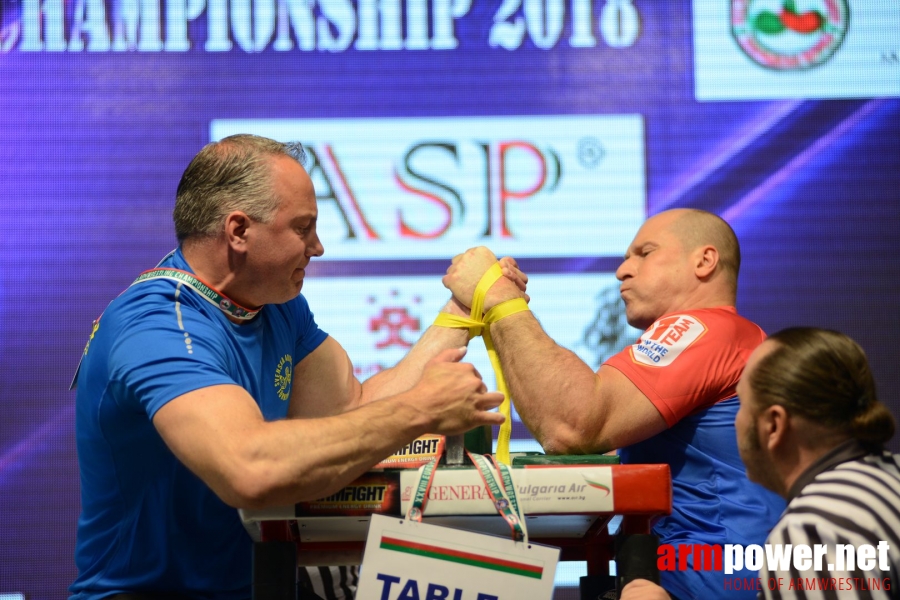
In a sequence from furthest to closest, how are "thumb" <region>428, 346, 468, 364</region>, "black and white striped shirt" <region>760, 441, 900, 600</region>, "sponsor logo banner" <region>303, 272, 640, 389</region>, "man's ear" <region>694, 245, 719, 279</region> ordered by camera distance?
"sponsor logo banner" <region>303, 272, 640, 389</region>, "man's ear" <region>694, 245, 719, 279</region>, "thumb" <region>428, 346, 468, 364</region>, "black and white striped shirt" <region>760, 441, 900, 600</region>

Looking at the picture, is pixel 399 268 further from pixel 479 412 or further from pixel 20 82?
pixel 479 412

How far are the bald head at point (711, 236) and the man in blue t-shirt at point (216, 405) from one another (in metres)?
0.82

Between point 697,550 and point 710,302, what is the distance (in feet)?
2.00

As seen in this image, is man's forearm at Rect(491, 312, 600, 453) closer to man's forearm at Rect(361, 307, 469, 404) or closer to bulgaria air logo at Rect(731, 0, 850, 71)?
man's forearm at Rect(361, 307, 469, 404)

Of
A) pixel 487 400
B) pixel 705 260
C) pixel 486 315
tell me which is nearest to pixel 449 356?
pixel 487 400

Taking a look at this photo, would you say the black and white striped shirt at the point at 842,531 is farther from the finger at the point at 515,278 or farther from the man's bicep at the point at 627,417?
the finger at the point at 515,278

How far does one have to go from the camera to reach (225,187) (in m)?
1.85

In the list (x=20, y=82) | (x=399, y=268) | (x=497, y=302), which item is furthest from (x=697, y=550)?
(x=20, y=82)

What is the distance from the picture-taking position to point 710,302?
223cm

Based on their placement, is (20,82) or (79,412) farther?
(20,82)

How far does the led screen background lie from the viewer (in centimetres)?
348

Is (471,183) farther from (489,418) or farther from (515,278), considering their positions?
(489,418)

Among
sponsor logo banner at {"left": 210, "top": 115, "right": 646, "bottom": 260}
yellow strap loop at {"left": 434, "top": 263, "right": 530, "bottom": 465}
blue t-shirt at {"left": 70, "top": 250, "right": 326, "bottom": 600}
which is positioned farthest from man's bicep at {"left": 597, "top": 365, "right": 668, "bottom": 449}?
sponsor logo banner at {"left": 210, "top": 115, "right": 646, "bottom": 260}

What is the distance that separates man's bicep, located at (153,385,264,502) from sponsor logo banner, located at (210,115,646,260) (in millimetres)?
1960
